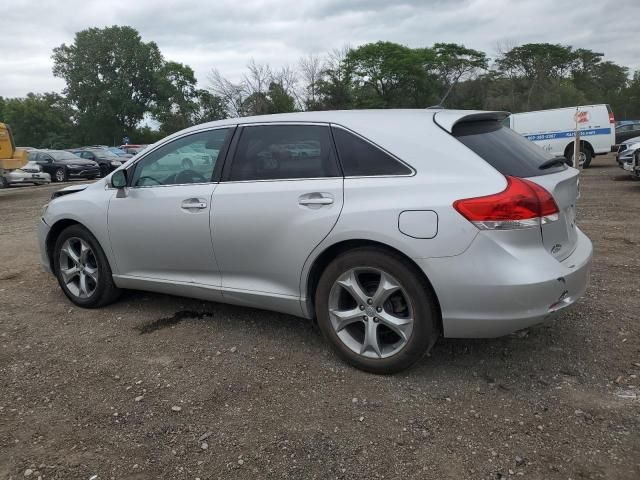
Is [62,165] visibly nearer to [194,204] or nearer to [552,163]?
[194,204]

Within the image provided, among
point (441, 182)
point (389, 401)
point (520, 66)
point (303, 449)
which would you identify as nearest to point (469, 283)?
point (441, 182)

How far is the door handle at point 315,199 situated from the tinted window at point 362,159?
0.63 feet

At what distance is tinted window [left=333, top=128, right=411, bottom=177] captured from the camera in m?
3.14

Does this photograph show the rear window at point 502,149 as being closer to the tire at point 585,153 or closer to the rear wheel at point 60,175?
the tire at point 585,153

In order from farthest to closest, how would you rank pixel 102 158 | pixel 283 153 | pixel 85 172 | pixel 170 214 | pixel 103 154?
pixel 103 154
pixel 102 158
pixel 85 172
pixel 170 214
pixel 283 153

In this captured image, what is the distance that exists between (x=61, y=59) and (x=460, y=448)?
237ft

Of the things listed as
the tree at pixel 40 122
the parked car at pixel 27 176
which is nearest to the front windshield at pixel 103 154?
the parked car at pixel 27 176

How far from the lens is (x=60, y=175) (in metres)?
23.2

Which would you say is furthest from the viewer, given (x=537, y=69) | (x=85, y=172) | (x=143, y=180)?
(x=537, y=69)

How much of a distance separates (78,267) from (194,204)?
152 centimetres

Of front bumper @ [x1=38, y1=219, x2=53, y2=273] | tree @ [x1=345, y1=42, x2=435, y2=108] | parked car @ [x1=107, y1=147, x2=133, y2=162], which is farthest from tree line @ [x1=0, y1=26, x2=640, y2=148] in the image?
front bumper @ [x1=38, y1=219, x2=53, y2=273]

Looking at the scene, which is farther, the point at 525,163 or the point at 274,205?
the point at 274,205

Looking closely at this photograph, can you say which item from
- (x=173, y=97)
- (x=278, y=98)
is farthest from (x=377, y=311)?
(x=173, y=97)

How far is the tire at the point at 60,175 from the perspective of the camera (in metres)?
23.0
